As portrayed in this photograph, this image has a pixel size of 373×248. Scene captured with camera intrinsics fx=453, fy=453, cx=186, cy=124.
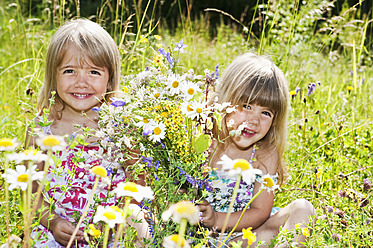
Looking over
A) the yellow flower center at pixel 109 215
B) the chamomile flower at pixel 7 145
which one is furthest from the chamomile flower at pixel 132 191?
the chamomile flower at pixel 7 145

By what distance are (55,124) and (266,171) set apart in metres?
1.00

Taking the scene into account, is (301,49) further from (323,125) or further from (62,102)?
(62,102)

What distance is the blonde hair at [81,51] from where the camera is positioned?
203 cm

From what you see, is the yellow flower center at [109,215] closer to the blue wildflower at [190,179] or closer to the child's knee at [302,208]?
the blue wildflower at [190,179]

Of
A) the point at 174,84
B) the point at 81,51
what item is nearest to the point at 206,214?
the point at 174,84

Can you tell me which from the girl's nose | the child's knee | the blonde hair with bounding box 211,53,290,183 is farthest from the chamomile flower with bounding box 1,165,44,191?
the child's knee

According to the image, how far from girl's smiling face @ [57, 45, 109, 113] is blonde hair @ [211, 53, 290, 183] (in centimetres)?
55

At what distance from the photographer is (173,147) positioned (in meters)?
1.51

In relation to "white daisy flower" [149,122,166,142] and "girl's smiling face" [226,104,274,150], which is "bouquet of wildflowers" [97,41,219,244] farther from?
"girl's smiling face" [226,104,274,150]

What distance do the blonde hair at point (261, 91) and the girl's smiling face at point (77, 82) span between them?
1.80ft

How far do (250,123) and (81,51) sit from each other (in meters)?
0.81

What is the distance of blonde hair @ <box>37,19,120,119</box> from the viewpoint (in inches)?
80.0

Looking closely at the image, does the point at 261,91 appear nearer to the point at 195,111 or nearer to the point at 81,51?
the point at 195,111

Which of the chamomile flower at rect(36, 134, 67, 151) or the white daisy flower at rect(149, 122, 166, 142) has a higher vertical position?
the chamomile flower at rect(36, 134, 67, 151)
